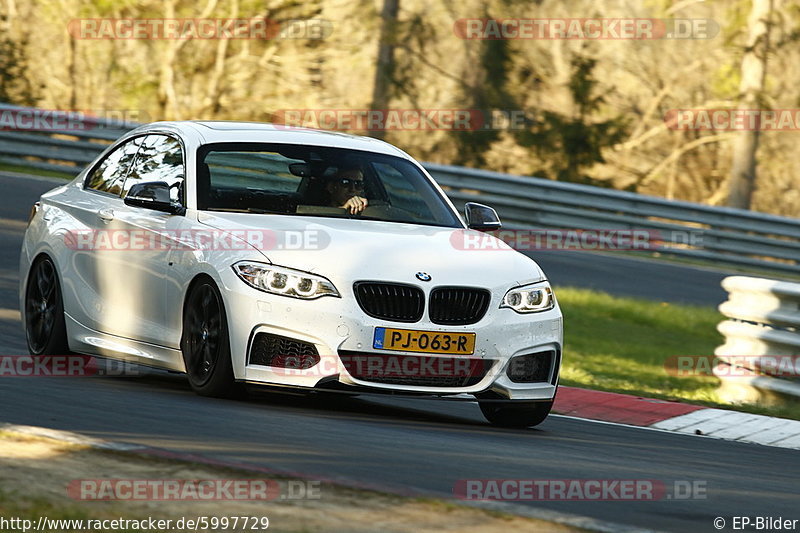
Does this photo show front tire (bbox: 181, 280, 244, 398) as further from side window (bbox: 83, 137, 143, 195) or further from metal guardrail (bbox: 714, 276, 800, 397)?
metal guardrail (bbox: 714, 276, 800, 397)

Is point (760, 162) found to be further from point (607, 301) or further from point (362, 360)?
point (362, 360)

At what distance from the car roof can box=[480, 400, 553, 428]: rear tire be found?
1883 mm

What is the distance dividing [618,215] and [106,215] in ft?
45.4

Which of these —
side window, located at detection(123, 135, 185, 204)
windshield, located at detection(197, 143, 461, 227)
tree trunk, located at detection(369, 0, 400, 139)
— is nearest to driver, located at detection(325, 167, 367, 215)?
windshield, located at detection(197, 143, 461, 227)

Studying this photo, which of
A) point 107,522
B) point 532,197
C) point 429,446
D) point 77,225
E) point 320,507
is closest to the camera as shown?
point 107,522

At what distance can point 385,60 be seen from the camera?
32219 millimetres

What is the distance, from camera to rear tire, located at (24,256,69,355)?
9.25m

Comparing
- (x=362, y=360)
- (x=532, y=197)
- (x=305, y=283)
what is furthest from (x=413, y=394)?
(x=532, y=197)

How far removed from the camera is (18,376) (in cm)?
838

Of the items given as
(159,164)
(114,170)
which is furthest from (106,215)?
(114,170)

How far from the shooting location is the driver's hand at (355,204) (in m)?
8.73

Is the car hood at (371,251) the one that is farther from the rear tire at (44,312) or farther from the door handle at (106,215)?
the rear tire at (44,312)

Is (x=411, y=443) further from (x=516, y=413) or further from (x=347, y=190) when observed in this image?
(x=347, y=190)

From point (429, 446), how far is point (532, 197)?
15096mm
